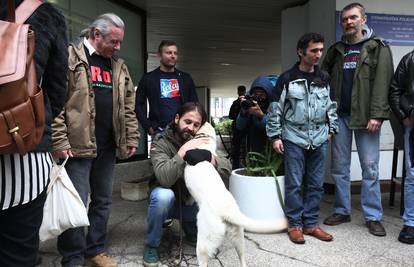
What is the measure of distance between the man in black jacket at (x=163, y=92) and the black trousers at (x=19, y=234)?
235 centimetres

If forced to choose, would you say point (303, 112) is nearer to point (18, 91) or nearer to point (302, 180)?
point (302, 180)

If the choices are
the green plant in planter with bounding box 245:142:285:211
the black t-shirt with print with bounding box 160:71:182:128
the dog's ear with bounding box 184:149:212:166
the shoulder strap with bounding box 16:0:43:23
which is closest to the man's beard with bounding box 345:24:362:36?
the green plant in planter with bounding box 245:142:285:211

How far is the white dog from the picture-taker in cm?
232

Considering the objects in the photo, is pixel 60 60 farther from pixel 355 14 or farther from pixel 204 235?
pixel 355 14

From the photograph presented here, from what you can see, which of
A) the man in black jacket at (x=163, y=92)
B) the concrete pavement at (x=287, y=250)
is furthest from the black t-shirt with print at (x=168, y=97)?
the concrete pavement at (x=287, y=250)

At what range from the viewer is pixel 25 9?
1.25 meters

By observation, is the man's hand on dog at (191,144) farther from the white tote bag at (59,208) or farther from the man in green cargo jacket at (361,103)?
the man in green cargo jacket at (361,103)

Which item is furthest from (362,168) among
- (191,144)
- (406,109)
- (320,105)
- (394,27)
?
(394,27)

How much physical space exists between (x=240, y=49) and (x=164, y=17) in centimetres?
360

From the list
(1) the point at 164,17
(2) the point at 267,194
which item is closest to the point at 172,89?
(2) the point at 267,194

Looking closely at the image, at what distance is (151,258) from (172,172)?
0.66 metres

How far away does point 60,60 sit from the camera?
140 cm

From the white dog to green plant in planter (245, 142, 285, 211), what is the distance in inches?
43.0

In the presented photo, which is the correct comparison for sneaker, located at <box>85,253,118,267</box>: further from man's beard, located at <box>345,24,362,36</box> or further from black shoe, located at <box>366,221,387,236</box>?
man's beard, located at <box>345,24,362,36</box>
